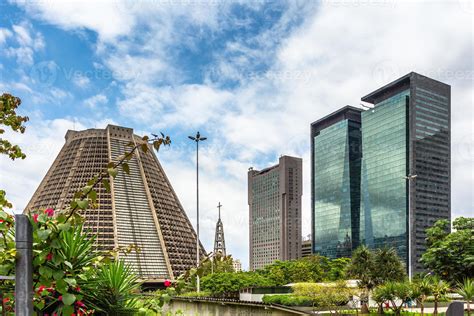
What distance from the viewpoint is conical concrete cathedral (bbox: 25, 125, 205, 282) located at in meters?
110

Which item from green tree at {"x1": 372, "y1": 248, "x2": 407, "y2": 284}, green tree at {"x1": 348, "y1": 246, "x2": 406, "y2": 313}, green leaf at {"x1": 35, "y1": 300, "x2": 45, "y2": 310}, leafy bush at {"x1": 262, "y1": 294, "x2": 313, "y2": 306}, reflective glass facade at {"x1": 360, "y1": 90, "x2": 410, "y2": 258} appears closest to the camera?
green leaf at {"x1": 35, "y1": 300, "x2": 45, "y2": 310}

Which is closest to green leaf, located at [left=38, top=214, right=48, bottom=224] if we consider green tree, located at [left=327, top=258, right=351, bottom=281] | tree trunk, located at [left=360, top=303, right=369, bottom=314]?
tree trunk, located at [left=360, top=303, right=369, bottom=314]

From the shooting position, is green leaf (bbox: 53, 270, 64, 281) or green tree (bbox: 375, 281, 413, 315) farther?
green tree (bbox: 375, 281, 413, 315)

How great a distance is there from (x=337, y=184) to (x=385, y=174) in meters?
23.4

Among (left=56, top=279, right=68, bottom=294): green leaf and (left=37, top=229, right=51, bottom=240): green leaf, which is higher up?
(left=37, top=229, right=51, bottom=240): green leaf

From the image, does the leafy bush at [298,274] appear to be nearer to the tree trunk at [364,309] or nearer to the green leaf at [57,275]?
the tree trunk at [364,309]

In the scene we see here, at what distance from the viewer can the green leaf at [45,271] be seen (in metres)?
3.24

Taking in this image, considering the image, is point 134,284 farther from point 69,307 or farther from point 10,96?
point 10,96

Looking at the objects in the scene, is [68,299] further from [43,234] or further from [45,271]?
[43,234]

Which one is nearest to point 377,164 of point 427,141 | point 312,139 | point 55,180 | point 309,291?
point 427,141

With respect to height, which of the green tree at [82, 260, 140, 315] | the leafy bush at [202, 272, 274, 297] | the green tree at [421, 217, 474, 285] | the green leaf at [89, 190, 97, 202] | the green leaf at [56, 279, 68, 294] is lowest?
the leafy bush at [202, 272, 274, 297]

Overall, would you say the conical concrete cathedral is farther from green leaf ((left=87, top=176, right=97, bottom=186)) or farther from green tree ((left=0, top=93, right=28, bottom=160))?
green leaf ((left=87, top=176, right=97, bottom=186))

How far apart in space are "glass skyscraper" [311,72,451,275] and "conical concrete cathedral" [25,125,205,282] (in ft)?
182

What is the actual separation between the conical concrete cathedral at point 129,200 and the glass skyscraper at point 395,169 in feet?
182
